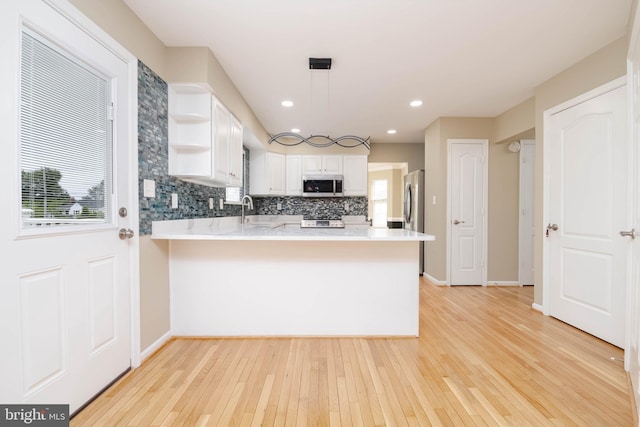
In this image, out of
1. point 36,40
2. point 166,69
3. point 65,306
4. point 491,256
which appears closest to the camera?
point 36,40

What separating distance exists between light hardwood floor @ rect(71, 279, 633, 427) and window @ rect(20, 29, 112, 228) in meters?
1.09

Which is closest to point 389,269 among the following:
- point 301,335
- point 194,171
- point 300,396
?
point 301,335

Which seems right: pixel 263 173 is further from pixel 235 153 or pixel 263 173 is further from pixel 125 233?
pixel 125 233

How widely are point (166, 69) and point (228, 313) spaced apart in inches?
80.0

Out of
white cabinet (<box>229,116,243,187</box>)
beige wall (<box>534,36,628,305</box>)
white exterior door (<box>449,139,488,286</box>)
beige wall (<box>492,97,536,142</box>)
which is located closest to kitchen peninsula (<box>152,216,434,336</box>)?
white cabinet (<box>229,116,243,187</box>)

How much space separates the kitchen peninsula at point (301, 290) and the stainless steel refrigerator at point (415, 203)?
2539 mm

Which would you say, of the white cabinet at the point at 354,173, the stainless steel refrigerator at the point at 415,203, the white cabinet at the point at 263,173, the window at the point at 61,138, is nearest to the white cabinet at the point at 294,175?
the white cabinet at the point at 263,173

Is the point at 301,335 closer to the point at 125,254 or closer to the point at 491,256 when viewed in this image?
the point at 125,254

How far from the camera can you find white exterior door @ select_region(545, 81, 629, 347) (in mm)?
2277

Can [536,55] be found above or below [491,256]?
above

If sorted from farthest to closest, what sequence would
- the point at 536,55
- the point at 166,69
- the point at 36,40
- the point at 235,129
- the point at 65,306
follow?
1. the point at 235,129
2. the point at 536,55
3. the point at 166,69
4. the point at 65,306
5. the point at 36,40

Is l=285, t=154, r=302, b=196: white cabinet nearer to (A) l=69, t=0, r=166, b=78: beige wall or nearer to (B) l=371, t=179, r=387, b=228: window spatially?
(A) l=69, t=0, r=166, b=78: beige wall

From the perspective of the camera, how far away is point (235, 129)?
300 centimetres

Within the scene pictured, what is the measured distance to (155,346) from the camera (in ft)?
7.11
